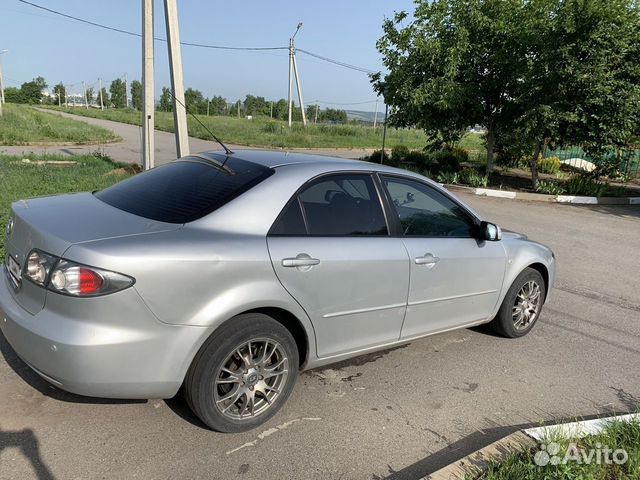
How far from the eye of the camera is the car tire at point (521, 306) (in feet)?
14.4

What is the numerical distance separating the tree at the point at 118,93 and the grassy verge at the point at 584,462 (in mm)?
115829

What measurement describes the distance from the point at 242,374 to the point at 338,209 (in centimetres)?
117

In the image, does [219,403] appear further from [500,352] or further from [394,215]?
[500,352]

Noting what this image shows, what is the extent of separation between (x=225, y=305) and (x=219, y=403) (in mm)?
568

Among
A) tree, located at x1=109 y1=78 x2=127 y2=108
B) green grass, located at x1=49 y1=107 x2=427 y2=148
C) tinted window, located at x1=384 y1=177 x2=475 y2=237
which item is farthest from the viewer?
tree, located at x1=109 y1=78 x2=127 y2=108

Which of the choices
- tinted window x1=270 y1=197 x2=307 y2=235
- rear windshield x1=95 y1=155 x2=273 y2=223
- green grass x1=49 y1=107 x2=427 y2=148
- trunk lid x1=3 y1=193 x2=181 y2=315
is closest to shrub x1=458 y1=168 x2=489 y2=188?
rear windshield x1=95 y1=155 x2=273 y2=223

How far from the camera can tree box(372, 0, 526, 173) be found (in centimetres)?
1430

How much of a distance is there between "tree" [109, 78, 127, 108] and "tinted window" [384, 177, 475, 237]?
11429 centimetres

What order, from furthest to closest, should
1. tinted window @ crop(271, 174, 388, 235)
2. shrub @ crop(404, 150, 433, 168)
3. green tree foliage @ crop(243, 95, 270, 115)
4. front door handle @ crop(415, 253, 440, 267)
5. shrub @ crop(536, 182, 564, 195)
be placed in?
green tree foliage @ crop(243, 95, 270, 115) < shrub @ crop(404, 150, 433, 168) < shrub @ crop(536, 182, 564, 195) < front door handle @ crop(415, 253, 440, 267) < tinted window @ crop(271, 174, 388, 235)

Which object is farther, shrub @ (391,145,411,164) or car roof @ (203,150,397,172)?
shrub @ (391,145,411,164)

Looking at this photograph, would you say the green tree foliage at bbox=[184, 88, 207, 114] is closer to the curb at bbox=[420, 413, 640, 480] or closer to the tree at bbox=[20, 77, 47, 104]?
the tree at bbox=[20, 77, 47, 104]

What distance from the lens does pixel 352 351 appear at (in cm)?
333

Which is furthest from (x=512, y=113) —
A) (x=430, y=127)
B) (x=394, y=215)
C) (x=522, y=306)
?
(x=394, y=215)

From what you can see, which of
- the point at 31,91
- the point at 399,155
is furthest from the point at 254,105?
the point at 399,155
